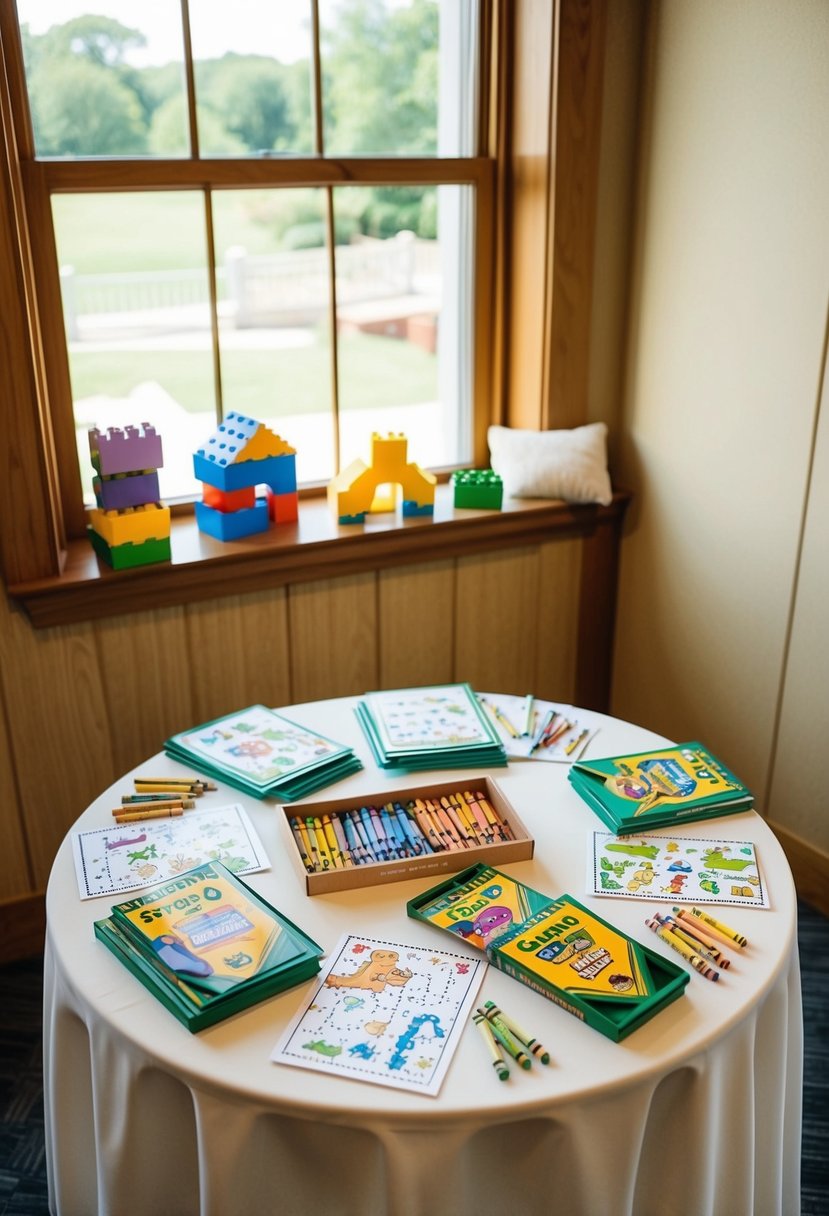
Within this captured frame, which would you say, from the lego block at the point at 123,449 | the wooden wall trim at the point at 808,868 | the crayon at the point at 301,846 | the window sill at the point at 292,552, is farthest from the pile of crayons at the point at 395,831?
the wooden wall trim at the point at 808,868

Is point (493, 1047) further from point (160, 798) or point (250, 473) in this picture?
point (250, 473)

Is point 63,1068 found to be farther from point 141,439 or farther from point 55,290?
point 55,290

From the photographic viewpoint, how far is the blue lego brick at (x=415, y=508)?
249cm

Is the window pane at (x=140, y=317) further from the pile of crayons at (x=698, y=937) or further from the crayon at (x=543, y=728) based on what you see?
the pile of crayons at (x=698, y=937)

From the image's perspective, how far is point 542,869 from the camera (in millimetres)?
1512

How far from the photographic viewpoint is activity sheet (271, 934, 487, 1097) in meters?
1.18

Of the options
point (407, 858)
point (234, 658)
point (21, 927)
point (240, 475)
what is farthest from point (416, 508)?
point (21, 927)

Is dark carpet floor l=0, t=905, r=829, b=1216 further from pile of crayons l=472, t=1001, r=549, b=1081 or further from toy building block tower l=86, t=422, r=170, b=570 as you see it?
toy building block tower l=86, t=422, r=170, b=570

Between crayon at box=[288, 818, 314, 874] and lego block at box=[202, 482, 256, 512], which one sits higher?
lego block at box=[202, 482, 256, 512]

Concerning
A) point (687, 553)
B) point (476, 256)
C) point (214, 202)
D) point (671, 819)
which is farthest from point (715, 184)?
point (671, 819)

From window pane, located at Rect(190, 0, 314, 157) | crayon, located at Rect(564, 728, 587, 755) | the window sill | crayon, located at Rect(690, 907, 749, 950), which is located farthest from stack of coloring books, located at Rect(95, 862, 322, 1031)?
window pane, located at Rect(190, 0, 314, 157)

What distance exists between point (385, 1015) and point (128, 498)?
1.29 m

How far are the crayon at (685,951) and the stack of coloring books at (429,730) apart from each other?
1.46 ft

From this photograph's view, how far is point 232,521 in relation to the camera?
2322 mm
